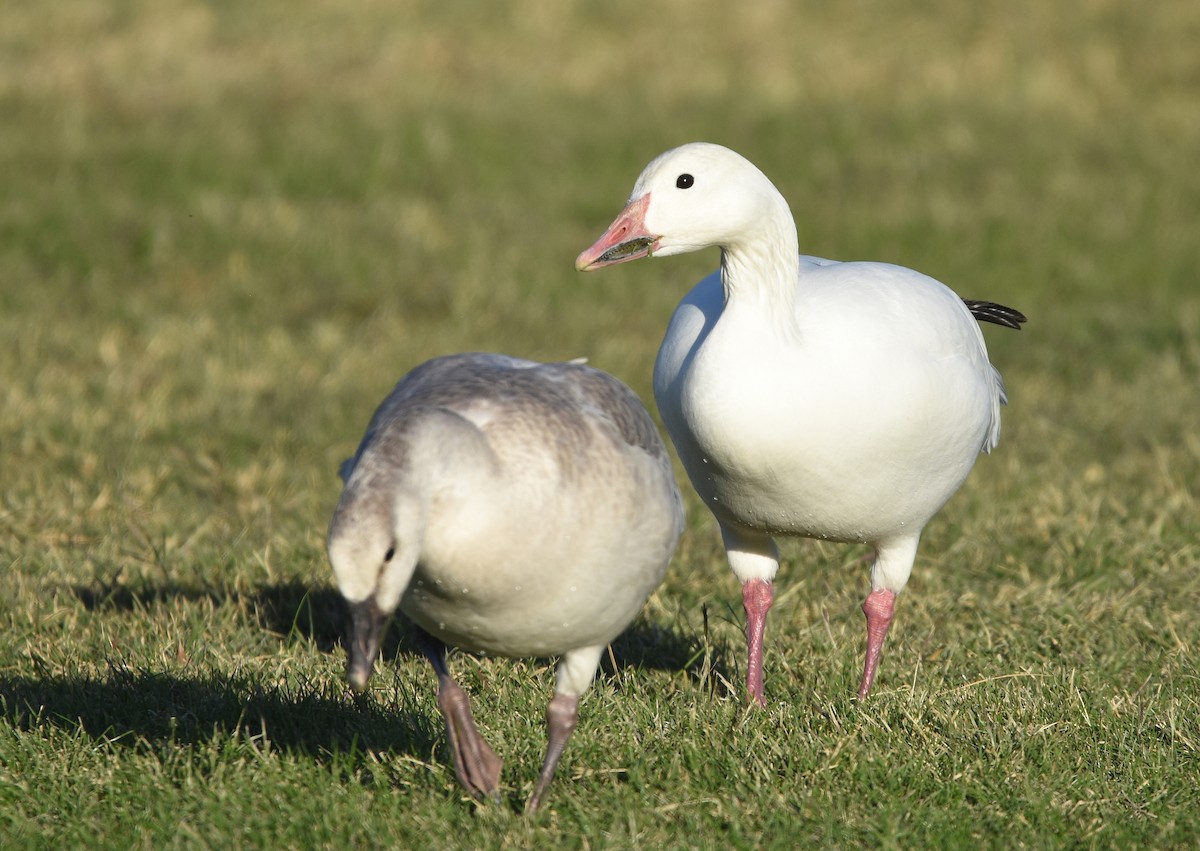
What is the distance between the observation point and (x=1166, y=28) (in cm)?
1484

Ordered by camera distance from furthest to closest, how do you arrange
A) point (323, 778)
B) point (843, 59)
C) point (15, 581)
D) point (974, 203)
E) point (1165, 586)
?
point (843, 59), point (974, 203), point (1165, 586), point (15, 581), point (323, 778)

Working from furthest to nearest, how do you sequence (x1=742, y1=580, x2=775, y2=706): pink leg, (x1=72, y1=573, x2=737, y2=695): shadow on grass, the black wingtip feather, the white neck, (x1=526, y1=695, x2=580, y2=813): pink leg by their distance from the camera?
the black wingtip feather < (x1=72, y1=573, x2=737, y2=695): shadow on grass < (x1=742, y1=580, x2=775, y2=706): pink leg < the white neck < (x1=526, y1=695, x2=580, y2=813): pink leg

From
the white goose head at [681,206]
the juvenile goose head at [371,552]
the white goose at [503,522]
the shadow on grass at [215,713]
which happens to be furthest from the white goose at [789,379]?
the juvenile goose head at [371,552]

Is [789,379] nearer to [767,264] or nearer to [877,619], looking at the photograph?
[767,264]

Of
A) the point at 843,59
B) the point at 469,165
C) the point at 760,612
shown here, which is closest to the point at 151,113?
the point at 469,165

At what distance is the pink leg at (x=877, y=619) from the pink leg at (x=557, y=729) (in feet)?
4.27

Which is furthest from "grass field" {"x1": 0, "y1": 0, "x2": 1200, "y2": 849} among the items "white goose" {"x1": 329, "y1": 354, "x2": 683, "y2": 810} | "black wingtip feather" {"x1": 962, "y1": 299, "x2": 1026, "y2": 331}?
"black wingtip feather" {"x1": 962, "y1": 299, "x2": 1026, "y2": 331}

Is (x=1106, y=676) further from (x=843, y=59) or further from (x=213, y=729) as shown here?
(x=843, y=59)

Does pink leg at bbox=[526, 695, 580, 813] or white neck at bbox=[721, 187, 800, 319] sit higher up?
white neck at bbox=[721, 187, 800, 319]

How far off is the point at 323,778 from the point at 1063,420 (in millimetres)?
5498

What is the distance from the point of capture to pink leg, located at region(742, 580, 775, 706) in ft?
14.8

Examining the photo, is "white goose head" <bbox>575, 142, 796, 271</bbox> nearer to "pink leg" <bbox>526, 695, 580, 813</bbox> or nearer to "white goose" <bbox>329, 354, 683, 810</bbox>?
"white goose" <bbox>329, 354, 683, 810</bbox>

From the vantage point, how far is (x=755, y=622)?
4.73m

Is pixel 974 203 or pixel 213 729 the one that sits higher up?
pixel 974 203
